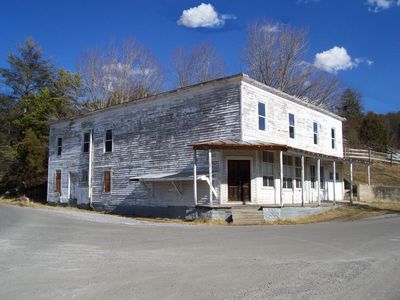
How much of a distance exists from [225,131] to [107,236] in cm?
987

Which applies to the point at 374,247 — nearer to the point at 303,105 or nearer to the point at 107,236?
the point at 107,236

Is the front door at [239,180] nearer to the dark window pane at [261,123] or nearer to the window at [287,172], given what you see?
the dark window pane at [261,123]

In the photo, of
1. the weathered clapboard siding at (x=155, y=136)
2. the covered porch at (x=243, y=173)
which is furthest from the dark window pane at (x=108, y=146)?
the covered porch at (x=243, y=173)

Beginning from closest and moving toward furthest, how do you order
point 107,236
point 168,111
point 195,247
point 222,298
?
point 222,298
point 195,247
point 107,236
point 168,111

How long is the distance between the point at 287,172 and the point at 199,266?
55.5ft

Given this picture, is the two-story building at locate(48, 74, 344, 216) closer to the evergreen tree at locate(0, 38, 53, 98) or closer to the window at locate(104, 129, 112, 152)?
the window at locate(104, 129, 112, 152)

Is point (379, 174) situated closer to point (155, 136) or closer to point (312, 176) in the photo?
point (312, 176)

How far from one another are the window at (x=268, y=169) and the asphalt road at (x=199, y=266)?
28.8 ft

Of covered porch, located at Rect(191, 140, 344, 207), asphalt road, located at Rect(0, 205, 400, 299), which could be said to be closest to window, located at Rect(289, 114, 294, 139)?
covered porch, located at Rect(191, 140, 344, 207)

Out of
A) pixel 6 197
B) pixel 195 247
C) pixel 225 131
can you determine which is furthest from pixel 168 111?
pixel 6 197

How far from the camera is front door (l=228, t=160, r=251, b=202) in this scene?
2150cm

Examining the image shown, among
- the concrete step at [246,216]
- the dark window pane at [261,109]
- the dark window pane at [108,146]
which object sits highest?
the dark window pane at [261,109]

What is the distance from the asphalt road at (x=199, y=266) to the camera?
643 cm

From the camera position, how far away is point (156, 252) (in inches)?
400
